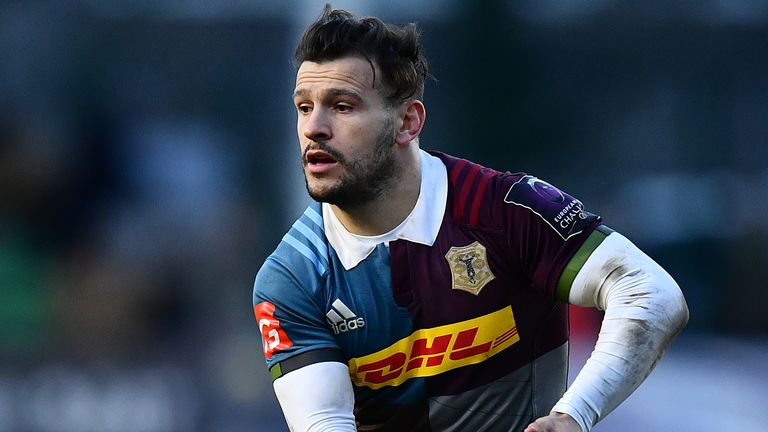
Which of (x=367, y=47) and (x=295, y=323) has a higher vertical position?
(x=367, y=47)

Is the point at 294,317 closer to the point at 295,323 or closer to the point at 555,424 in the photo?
the point at 295,323

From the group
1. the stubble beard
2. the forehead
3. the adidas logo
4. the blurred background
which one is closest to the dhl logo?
the adidas logo

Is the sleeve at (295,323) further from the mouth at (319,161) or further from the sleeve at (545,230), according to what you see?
the sleeve at (545,230)

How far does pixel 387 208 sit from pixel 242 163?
3569 mm

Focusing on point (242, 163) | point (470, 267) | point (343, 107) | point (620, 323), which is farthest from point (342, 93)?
point (242, 163)

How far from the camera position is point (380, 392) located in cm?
429

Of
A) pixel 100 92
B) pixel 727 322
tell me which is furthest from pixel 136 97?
pixel 727 322

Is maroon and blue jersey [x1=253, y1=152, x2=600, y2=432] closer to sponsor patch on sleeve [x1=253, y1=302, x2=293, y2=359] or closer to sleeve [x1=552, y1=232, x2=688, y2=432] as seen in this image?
sponsor patch on sleeve [x1=253, y1=302, x2=293, y2=359]

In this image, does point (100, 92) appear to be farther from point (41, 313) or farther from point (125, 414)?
point (125, 414)

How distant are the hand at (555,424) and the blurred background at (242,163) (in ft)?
12.2

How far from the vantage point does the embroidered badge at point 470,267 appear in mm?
4129

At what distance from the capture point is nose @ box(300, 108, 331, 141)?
13.3 feet

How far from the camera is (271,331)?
4180mm

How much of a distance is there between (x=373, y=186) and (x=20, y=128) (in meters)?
3.91
